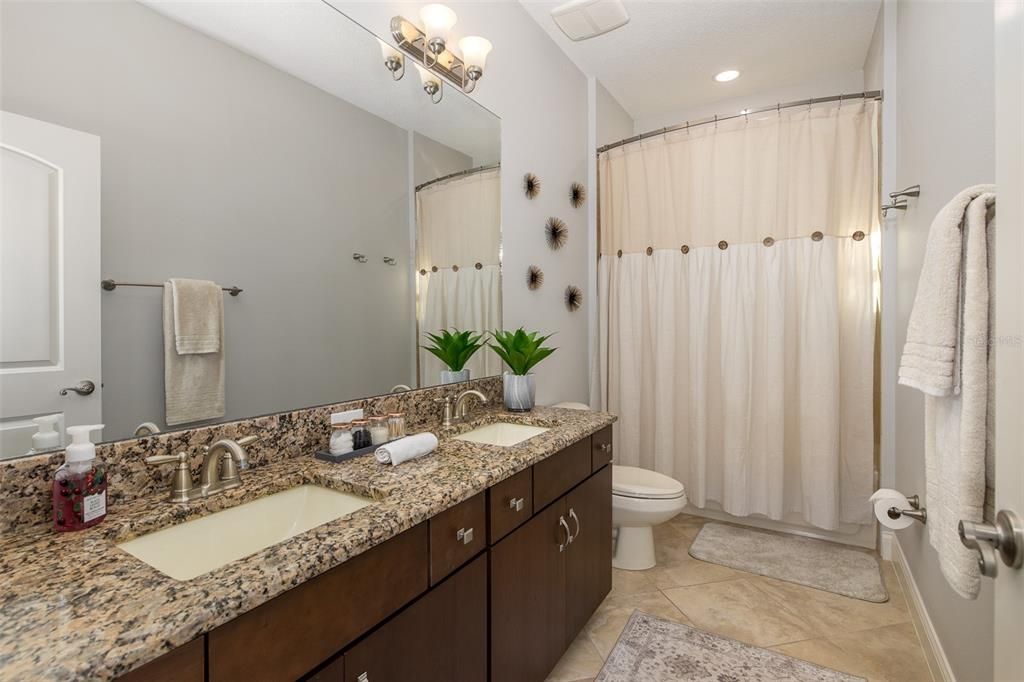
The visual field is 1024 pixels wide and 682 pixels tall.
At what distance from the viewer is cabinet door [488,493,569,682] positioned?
1.22 meters

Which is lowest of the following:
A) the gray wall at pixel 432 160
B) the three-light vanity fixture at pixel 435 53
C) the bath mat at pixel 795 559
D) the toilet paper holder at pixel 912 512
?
the bath mat at pixel 795 559

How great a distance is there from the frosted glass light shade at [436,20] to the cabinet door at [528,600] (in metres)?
1.69

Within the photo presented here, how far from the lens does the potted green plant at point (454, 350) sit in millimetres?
1850

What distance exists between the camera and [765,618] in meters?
1.91

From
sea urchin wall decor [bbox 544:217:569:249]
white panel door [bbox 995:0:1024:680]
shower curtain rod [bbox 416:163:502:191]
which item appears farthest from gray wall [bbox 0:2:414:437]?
white panel door [bbox 995:0:1024:680]

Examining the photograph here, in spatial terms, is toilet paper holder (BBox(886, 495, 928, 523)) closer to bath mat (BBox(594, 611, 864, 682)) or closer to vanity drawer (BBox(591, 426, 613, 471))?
bath mat (BBox(594, 611, 864, 682))

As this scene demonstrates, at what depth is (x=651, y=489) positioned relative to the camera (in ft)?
7.03

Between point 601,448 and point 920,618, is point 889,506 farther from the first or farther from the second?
point 601,448

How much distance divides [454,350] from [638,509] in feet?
3.56

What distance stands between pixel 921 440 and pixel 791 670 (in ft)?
3.06

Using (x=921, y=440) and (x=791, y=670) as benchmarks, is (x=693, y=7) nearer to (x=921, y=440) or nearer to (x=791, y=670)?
(x=921, y=440)

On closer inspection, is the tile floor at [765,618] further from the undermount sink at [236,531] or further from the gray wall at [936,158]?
the undermount sink at [236,531]

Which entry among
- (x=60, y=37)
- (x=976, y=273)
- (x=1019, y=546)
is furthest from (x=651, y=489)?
(x=60, y=37)

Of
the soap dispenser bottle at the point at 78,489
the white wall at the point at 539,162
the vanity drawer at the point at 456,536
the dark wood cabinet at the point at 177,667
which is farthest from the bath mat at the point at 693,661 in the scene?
the soap dispenser bottle at the point at 78,489
